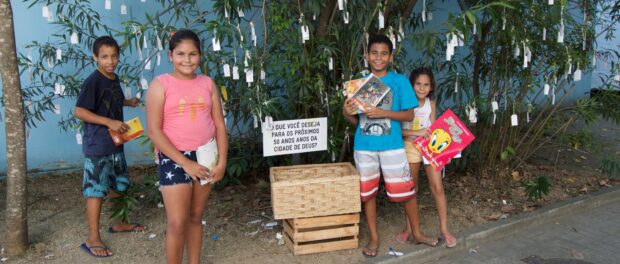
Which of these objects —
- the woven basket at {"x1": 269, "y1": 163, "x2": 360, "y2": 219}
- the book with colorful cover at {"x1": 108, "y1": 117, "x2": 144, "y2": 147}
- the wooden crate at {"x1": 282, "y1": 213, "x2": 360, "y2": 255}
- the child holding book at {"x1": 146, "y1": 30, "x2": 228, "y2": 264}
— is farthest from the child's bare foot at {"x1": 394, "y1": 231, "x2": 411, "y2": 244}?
the book with colorful cover at {"x1": 108, "y1": 117, "x2": 144, "y2": 147}

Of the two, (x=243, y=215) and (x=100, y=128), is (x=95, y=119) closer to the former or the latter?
(x=100, y=128)

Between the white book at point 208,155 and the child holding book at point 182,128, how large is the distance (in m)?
0.02

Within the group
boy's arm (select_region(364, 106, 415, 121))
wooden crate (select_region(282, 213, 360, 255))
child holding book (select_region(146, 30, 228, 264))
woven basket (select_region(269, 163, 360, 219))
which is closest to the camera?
child holding book (select_region(146, 30, 228, 264))

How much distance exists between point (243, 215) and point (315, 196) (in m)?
1.20

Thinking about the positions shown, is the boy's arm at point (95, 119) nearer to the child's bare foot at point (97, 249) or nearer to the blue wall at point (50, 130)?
the child's bare foot at point (97, 249)

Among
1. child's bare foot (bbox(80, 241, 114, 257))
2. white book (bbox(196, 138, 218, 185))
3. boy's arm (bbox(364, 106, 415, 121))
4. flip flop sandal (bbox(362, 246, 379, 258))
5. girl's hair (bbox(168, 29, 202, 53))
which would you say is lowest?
flip flop sandal (bbox(362, 246, 379, 258))

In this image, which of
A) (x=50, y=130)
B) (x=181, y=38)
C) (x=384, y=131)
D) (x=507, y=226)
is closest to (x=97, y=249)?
(x=181, y=38)

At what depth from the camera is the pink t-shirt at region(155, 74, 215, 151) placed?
3.24 metres

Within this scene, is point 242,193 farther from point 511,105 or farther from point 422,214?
point 511,105

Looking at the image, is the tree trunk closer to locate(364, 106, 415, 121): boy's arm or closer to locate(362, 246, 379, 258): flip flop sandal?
locate(364, 106, 415, 121): boy's arm

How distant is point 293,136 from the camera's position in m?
4.27

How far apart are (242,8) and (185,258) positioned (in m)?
1.94

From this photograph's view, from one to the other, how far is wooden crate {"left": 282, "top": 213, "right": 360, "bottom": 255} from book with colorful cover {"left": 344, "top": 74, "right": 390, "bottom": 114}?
874 millimetres

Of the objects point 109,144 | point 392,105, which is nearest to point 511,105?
point 392,105
